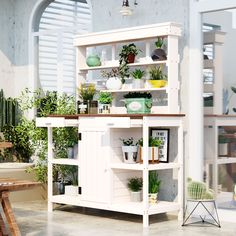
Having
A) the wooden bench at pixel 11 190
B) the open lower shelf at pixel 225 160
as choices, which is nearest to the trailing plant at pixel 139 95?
the open lower shelf at pixel 225 160

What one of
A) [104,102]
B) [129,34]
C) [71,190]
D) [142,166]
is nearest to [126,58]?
[129,34]

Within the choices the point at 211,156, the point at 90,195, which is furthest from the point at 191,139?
the point at 90,195

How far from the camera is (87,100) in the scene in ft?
23.8

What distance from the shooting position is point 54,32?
8.72m

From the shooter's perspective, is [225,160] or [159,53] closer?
[225,160]

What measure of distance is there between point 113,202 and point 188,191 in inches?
31.8

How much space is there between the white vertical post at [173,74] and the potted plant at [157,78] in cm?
11

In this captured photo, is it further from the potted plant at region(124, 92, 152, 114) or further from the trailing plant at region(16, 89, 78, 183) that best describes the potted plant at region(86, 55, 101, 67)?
the potted plant at region(124, 92, 152, 114)

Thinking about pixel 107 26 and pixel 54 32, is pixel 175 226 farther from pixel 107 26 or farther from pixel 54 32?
pixel 54 32

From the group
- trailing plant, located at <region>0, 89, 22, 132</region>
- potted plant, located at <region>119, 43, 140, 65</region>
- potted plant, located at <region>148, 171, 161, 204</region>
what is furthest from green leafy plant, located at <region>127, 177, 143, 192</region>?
trailing plant, located at <region>0, 89, 22, 132</region>

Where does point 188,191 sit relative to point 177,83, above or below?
below

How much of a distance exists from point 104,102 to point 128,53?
628 mm

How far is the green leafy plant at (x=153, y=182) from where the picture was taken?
22.2 ft

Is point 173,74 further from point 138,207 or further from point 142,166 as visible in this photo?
point 138,207
